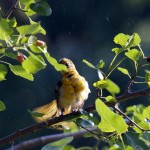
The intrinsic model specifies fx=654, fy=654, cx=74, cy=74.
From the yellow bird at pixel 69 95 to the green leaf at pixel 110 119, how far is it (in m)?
0.75

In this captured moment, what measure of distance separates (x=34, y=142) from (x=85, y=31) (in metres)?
4.75

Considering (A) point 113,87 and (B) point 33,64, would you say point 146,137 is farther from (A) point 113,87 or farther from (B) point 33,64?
(B) point 33,64

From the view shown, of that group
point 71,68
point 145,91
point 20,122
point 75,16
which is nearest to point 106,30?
point 75,16

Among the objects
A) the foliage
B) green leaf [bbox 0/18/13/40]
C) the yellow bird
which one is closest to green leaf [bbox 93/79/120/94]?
the foliage

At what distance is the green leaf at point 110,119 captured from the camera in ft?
4.27

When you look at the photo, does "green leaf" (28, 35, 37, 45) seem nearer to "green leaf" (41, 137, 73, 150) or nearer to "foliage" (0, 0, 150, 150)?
"foliage" (0, 0, 150, 150)

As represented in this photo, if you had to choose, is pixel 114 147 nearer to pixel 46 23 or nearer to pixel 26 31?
pixel 26 31

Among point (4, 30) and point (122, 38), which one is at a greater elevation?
point (4, 30)

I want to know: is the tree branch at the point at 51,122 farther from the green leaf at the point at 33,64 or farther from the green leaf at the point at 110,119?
the green leaf at the point at 33,64

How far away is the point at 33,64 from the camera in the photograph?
1320 millimetres

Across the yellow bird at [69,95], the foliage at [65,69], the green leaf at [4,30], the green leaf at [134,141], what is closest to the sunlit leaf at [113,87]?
the foliage at [65,69]

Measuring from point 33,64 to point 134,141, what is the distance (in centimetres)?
29

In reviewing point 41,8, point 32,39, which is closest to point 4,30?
point 32,39

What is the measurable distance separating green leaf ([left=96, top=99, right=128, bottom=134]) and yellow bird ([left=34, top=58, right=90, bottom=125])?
0.75 m
